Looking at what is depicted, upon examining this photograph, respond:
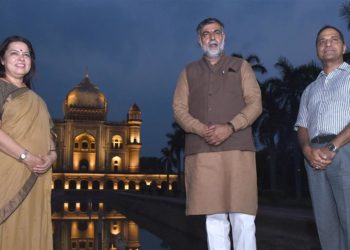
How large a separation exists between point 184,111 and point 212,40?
2.37ft

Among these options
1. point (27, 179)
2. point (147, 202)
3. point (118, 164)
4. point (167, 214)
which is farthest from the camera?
point (118, 164)

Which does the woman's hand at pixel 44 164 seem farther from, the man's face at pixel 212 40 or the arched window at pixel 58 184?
the arched window at pixel 58 184

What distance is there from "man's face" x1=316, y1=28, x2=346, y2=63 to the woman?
99.0 inches

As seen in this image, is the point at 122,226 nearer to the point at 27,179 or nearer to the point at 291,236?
the point at 291,236

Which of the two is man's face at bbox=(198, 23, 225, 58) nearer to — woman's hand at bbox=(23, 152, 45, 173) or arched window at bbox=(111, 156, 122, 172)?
woman's hand at bbox=(23, 152, 45, 173)

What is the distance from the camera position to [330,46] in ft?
13.6

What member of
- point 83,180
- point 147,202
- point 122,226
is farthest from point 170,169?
point 122,226

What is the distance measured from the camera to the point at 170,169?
62.8 meters

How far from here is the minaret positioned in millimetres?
59531

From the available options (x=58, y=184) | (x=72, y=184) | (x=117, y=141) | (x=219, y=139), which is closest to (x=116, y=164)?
(x=117, y=141)

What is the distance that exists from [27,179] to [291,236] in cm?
563

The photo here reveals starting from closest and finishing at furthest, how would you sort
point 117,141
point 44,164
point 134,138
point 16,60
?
1. point 44,164
2. point 16,60
3. point 134,138
4. point 117,141

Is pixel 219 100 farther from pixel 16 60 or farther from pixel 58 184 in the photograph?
pixel 58 184

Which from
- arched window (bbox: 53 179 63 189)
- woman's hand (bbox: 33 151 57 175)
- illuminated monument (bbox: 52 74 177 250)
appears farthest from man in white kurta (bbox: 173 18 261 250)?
arched window (bbox: 53 179 63 189)
